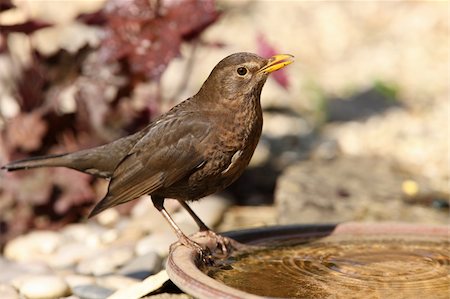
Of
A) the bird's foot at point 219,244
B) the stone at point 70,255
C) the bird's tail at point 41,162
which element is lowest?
the stone at point 70,255

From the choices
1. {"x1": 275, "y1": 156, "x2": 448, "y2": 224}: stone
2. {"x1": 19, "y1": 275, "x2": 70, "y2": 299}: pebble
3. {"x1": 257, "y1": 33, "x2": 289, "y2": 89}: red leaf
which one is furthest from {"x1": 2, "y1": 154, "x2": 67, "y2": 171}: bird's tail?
{"x1": 257, "y1": 33, "x2": 289, "y2": 89}: red leaf

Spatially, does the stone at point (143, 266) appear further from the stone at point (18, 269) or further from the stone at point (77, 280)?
the stone at point (18, 269)

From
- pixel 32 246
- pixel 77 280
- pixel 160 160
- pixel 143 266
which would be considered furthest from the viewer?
pixel 32 246

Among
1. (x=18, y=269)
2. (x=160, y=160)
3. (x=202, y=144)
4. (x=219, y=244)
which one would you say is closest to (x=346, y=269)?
(x=219, y=244)

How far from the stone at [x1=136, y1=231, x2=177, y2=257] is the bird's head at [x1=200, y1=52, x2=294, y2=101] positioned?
1.43 metres

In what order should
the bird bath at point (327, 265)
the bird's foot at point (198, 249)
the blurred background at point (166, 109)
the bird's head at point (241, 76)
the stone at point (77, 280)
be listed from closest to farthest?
the bird bath at point (327, 265)
the bird's foot at point (198, 249)
the bird's head at point (241, 76)
the stone at point (77, 280)
the blurred background at point (166, 109)

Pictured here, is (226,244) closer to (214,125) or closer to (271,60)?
(214,125)

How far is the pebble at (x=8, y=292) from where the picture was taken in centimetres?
455

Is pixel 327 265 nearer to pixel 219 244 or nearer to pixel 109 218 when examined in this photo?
pixel 219 244

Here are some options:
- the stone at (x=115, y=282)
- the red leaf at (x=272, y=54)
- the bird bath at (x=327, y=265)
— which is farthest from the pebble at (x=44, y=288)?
the red leaf at (x=272, y=54)

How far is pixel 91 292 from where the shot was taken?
457 centimetres

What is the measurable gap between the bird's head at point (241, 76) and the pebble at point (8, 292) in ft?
4.85

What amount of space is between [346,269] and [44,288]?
1.68m

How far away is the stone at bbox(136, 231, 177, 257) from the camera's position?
534 centimetres
